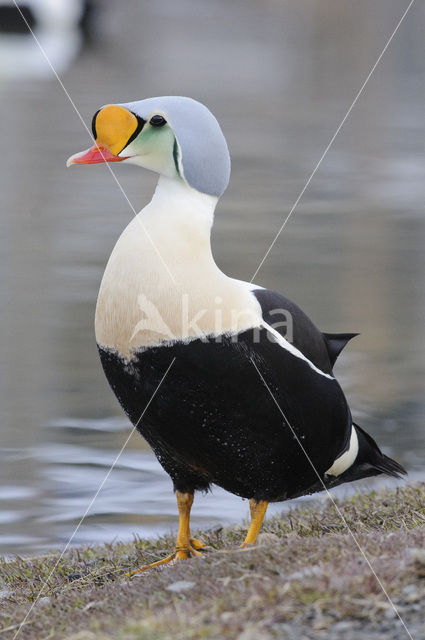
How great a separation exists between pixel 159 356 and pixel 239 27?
1368 inches

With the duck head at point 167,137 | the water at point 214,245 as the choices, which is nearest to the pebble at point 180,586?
the duck head at point 167,137

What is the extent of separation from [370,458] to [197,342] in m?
1.09

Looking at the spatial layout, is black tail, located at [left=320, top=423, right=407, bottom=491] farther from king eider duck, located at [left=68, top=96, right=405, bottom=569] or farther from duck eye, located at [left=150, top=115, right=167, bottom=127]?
duck eye, located at [left=150, top=115, right=167, bottom=127]

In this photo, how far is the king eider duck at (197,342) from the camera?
3.81m

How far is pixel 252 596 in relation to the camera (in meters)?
3.08

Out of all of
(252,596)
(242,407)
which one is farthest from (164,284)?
(252,596)

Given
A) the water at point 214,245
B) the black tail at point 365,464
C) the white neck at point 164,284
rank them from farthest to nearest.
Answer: the water at point 214,245 < the black tail at point 365,464 < the white neck at point 164,284

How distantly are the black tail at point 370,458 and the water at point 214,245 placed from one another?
55.8 inches

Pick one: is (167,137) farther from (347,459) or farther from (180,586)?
(180,586)

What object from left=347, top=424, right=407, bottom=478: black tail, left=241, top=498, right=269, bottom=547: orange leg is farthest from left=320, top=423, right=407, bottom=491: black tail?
left=241, top=498, right=269, bottom=547: orange leg

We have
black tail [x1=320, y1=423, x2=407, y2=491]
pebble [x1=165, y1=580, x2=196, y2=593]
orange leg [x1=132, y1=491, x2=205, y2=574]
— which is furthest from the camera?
black tail [x1=320, y1=423, x2=407, y2=491]

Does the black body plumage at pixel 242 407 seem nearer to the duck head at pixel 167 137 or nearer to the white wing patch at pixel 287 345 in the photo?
the white wing patch at pixel 287 345

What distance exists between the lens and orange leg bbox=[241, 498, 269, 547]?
13.5 feet

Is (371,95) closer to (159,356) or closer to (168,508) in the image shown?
(168,508)
